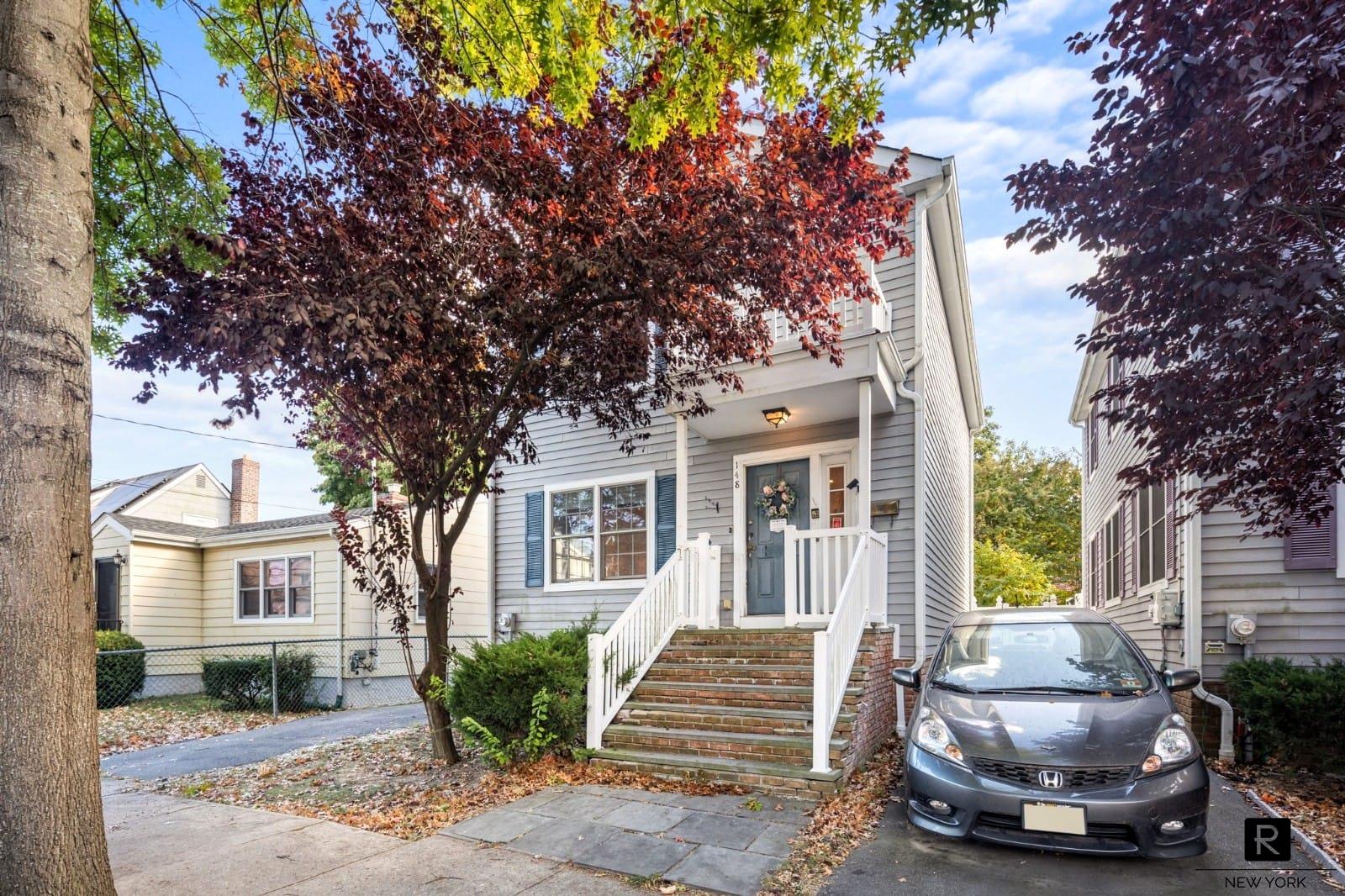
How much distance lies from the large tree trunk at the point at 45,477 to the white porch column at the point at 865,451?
6.45 meters

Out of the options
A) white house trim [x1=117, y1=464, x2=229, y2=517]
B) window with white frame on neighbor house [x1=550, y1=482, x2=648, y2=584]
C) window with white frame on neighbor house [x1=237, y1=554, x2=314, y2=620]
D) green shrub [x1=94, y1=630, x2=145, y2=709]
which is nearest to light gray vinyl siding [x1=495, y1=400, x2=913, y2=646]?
window with white frame on neighbor house [x1=550, y1=482, x2=648, y2=584]

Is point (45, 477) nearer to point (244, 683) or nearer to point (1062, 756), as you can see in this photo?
point (1062, 756)

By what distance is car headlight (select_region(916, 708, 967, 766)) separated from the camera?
14.3 ft

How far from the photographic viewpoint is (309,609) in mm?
14102

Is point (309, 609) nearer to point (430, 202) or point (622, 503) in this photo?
point (622, 503)

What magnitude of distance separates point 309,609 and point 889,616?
1108 centimetres

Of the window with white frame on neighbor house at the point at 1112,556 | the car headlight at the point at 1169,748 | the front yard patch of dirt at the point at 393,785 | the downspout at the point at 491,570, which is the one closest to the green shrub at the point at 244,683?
the downspout at the point at 491,570

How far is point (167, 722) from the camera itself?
1070 centimetres

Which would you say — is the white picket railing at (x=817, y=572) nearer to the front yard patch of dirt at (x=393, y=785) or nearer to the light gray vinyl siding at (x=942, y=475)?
the light gray vinyl siding at (x=942, y=475)

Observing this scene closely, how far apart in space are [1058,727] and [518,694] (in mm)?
4168

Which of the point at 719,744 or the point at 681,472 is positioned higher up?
the point at 681,472

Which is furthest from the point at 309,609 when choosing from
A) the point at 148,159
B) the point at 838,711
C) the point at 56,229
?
the point at 56,229

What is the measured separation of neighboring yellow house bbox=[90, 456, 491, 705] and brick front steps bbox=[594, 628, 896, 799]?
6.73m

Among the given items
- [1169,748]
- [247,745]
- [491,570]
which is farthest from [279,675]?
[1169,748]
